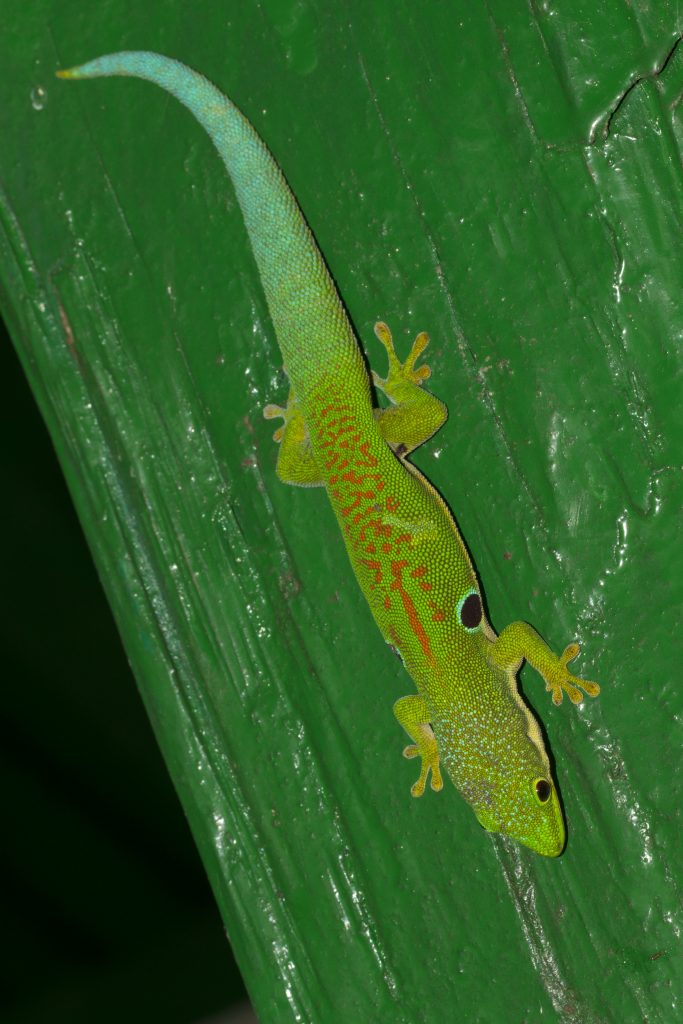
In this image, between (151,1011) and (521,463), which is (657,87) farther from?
(151,1011)

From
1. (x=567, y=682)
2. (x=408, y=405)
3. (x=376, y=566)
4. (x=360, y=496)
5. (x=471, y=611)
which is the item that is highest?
(x=408, y=405)

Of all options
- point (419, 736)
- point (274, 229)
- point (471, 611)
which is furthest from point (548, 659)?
point (274, 229)

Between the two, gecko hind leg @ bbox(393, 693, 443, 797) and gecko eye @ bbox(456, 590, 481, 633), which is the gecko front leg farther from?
gecko hind leg @ bbox(393, 693, 443, 797)

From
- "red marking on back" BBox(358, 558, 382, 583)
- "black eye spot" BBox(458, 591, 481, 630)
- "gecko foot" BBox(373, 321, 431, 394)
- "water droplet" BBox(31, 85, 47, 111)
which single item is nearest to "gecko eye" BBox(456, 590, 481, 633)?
"black eye spot" BBox(458, 591, 481, 630)

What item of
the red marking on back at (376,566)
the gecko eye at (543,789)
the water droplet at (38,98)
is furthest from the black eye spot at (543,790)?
the water droplet at (38,98)

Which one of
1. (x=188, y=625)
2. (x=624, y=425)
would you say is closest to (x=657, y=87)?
(x=624, y=425)

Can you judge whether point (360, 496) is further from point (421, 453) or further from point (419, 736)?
point (419, 736)
